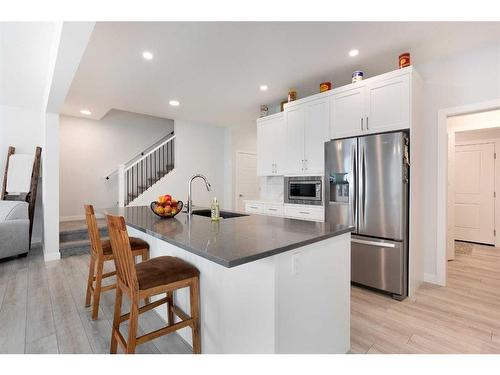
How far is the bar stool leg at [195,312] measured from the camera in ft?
5.36

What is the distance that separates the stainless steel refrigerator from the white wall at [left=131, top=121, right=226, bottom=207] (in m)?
3.78

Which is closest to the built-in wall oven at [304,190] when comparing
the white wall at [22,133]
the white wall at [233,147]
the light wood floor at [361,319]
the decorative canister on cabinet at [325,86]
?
the decorative canister on cabinet at [325,86]

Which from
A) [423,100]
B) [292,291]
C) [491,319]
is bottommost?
[491,319]

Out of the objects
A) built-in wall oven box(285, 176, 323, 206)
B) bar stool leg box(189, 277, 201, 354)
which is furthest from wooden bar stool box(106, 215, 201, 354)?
built-in wall oven box(285, 176, 323, 206)

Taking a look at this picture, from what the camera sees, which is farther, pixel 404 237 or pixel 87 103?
pixel 87 103

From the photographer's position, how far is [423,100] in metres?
3.11

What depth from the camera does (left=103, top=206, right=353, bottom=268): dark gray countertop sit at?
124cm

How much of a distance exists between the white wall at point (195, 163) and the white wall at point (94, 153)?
137 cm

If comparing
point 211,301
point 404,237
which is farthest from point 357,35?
point 211,301

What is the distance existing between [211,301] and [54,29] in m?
2.65

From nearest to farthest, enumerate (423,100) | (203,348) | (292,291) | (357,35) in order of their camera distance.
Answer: (292,291) < (203,348) < (357,35) < (423,100)

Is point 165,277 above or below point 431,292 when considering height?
above
